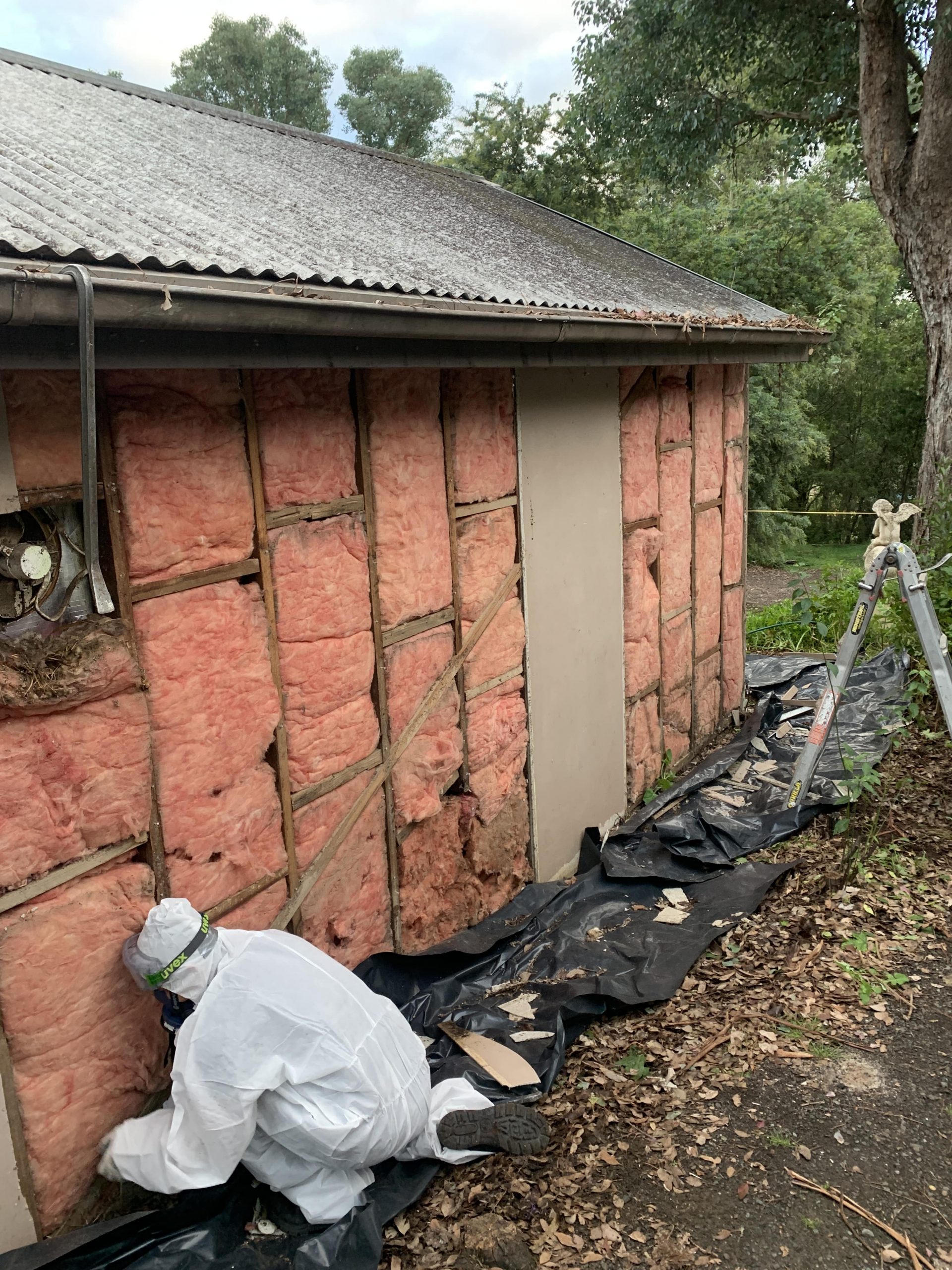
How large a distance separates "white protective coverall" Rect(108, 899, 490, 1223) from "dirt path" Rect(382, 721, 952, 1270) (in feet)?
1.18

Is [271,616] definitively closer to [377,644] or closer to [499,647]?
[377,644]

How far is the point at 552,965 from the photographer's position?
14.9ft

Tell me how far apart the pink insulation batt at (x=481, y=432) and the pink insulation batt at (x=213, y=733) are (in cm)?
148

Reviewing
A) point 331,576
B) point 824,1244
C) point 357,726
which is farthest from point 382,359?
point 824,1244

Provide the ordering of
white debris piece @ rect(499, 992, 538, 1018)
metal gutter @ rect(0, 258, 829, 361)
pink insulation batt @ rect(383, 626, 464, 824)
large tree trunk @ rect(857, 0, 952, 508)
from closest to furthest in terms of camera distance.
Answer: metal gutter @ rect(0, 258, 829, 361)
white debris piece @ rect(499, 992, 538, 1018)
pink insulation batt @ rect(383, 626, 464, 824)
large tree trunk @ rect(857, 0, 952, 508)

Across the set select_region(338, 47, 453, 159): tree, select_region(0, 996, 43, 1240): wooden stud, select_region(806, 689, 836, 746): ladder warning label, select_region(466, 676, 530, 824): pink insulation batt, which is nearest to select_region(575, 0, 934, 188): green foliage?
select_region(806, 689, 836, 746): ladder warning label

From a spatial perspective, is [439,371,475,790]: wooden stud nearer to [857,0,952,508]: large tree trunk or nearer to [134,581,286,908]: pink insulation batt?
[134,581,286,908]: pink insulation batt

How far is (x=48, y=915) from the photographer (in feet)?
9.10

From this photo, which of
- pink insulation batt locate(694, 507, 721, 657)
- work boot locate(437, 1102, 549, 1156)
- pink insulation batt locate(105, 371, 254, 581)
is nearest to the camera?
pink insulation batt locate(105, 371, 254, 581)

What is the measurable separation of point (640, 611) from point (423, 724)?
243 centimetres

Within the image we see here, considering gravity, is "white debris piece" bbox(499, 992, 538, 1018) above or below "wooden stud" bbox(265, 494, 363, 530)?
below

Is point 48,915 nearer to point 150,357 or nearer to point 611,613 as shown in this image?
point 150,357

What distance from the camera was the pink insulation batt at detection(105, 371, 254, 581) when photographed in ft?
9.70

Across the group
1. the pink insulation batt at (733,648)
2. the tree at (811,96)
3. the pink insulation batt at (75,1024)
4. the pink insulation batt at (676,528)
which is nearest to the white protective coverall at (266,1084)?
the pink insulation batt at (75,1024)
